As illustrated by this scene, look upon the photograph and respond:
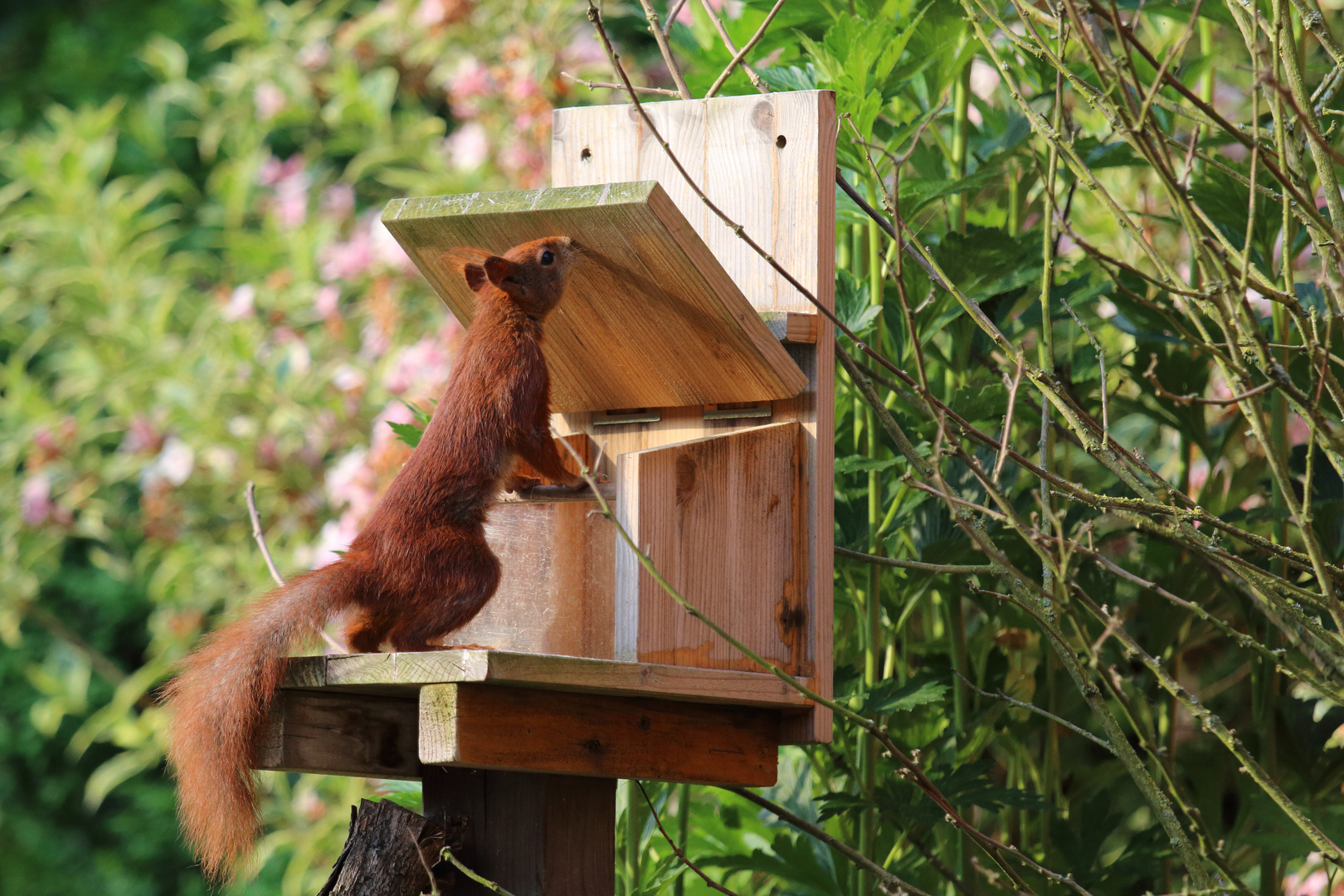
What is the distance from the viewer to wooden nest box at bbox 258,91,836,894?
5.43 feet

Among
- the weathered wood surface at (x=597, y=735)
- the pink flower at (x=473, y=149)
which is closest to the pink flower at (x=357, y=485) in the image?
the pink flower at (x=473, y=149)

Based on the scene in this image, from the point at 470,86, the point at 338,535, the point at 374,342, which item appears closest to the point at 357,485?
the point at 338,535

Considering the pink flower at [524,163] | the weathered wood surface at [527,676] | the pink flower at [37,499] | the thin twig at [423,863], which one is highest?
the pink flower at [524,163]

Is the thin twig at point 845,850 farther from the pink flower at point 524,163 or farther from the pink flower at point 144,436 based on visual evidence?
the pink flower at point 144,436

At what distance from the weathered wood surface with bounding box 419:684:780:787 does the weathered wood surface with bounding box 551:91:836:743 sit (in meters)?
0.07

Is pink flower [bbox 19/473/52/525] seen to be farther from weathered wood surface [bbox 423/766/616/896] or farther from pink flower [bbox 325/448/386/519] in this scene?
weathered wood surface [bbox 423/766/616/896]

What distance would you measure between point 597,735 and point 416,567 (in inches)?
11.5

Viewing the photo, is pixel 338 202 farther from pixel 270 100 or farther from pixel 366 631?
pixel 366 631

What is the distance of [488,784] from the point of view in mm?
1837

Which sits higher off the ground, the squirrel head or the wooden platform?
the squirrel head

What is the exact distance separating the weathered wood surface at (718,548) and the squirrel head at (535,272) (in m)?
0.21

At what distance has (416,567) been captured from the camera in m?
1.63

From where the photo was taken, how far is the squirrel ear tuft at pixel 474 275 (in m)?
1.80

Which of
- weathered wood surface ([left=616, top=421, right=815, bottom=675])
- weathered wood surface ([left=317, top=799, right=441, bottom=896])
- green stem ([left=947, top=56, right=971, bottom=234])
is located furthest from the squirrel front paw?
green stem ([left=947, top=56, right=971, bottom=234])
